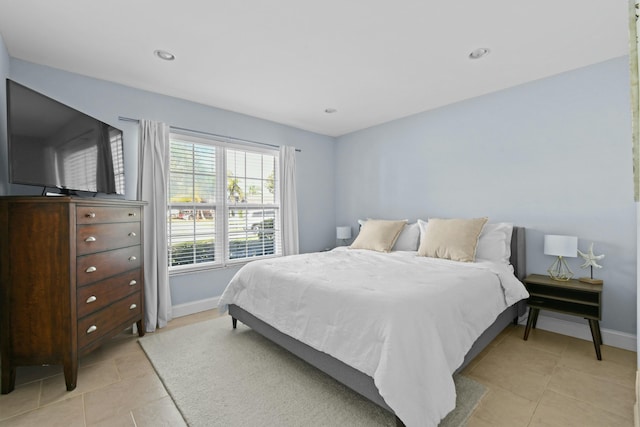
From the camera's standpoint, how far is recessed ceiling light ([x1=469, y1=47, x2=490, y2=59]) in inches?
93.4

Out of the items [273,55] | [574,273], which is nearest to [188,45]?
[273,55]

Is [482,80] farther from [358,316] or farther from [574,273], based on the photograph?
[358,316]

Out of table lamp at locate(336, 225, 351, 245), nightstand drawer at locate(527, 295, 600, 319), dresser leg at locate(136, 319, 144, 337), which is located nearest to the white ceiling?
table lamp at locate(336, 225, 351, 245)

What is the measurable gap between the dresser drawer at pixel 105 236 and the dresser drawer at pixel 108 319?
48 centimetres

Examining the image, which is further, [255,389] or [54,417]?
[255,389]

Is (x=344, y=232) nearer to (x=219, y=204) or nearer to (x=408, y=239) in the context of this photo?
(x=408, y=239)

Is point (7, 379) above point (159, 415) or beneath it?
above

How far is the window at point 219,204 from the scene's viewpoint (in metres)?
3.36

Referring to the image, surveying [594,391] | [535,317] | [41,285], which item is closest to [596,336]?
[535,317]

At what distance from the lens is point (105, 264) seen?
7.44 ft

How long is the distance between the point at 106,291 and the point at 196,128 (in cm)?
203

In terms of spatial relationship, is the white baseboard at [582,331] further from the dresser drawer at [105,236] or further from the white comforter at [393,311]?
the dresser drawer at [105,236]

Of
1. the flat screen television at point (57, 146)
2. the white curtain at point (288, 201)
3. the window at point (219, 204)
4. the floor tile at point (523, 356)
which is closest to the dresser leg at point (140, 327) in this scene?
the window at point (219, 204)

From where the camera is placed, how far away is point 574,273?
2.70m
